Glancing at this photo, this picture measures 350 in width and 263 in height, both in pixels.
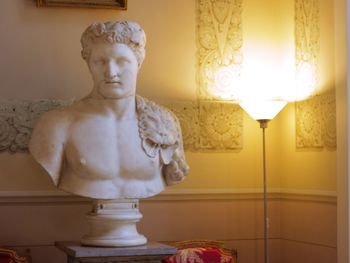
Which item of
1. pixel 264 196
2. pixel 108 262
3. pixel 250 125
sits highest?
pixel 250 125

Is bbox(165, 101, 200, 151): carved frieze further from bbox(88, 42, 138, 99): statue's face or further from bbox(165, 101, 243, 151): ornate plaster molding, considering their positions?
bbox(88, 42, 138, 99): statue's face

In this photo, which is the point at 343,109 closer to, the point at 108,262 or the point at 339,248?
the point at 339,248

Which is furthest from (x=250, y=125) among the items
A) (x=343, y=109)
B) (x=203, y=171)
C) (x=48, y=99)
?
(x=48, y=99)

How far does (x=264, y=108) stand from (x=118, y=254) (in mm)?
1375

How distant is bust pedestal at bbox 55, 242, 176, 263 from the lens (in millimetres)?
3879

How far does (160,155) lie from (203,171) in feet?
2.85

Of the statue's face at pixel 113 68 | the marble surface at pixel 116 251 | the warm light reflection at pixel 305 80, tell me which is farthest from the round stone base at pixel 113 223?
the warm light reflection at pixel 305 80

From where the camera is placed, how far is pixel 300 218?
16.1 ft

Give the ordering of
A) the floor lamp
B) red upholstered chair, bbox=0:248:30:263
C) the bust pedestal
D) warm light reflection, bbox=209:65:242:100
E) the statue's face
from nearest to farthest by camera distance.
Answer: the bust pedestal → the statue's face → red upholstered chair, bbox=0:248:30:263 → the floor lamp → warm light reflection, bbox=209:65:242:100

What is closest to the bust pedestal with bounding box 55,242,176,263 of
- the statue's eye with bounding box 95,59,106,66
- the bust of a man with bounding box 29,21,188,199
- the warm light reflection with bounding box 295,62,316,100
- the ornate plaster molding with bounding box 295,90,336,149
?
the bust of a man with bounding box 29,21,188,199

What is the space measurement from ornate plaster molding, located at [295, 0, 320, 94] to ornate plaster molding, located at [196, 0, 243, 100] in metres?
0.38

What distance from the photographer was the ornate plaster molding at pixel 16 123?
4.59 meters

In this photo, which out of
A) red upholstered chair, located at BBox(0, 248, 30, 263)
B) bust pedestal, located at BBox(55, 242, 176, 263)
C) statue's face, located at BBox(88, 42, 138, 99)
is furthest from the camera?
red upholstered chair, located at BBox(0, 248, 30, 263)

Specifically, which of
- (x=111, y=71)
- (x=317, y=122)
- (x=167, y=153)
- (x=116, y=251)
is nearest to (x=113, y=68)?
(x=111, y=71)
